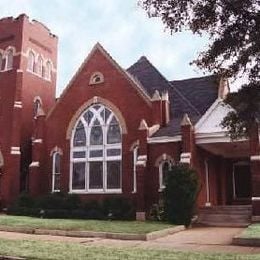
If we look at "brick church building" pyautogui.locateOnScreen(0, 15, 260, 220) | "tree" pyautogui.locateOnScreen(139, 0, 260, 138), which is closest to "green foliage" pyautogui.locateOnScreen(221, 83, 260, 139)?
"tree" pyautogui.locateOnScreen(139, 0, 260, 138)

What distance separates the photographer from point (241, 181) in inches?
1248

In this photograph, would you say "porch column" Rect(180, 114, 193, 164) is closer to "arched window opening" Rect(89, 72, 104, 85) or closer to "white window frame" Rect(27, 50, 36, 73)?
"arched window opening" Rect(89, 72, 104, 85)

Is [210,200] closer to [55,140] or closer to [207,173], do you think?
[207,173]

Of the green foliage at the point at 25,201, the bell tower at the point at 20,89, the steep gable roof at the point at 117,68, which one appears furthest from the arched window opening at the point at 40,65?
the green foliage at the point at 25,201

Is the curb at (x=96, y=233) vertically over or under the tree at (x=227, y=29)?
under

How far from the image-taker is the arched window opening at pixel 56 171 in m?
33.2

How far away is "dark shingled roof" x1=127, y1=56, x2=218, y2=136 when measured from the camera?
30691mm

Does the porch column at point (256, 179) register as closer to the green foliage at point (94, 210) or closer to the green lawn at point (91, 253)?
the green foliage at point (94, 210)

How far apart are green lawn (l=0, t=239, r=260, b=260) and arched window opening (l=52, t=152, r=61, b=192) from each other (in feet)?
65.1

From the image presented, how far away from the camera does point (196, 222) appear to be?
24922 millimetres

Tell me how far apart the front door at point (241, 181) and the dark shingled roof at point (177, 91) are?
4689 mm

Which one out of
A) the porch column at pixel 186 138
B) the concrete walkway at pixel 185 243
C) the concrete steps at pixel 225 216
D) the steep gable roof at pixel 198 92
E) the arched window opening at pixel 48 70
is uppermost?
the arched window opening at pixel 48 70

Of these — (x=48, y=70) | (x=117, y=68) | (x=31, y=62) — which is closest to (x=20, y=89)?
(x=31, y=62)

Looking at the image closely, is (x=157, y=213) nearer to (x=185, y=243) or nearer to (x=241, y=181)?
(x=241, y=181)
